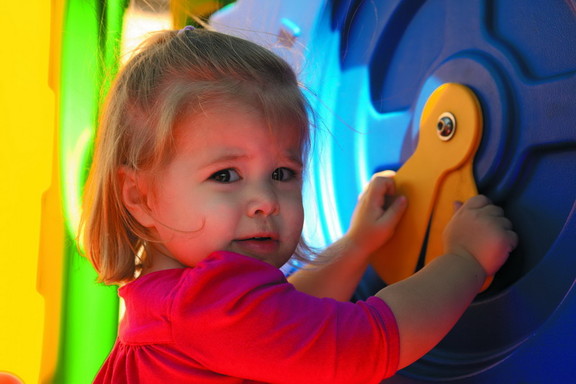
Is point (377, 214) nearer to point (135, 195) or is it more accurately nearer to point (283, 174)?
point (283, 174)

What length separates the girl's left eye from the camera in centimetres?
73

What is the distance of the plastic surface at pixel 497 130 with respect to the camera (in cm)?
63

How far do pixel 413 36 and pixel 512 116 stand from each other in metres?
0.23

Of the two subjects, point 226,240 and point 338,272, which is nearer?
point 226,240

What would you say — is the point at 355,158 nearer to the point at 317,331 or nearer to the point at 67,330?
the point at 317,331

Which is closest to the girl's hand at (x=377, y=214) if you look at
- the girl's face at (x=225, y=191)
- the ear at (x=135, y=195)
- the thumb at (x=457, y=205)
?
the thumb at (x=457, y=205)

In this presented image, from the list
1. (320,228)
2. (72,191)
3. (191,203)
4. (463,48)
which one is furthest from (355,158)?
(72,191)

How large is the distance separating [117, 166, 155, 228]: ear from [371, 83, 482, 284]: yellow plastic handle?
0.34m

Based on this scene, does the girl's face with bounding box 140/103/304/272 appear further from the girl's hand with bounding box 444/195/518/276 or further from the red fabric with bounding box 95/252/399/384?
the girl's hand with bounding box 444/195/518/276

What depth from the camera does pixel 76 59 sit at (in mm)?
1139

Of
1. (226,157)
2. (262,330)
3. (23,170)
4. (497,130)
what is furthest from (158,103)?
(23,170)

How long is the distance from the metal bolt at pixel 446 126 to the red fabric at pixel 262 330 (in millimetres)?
244

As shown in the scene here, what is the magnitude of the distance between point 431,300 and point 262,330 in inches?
7.1

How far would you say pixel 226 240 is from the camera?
68 cm
